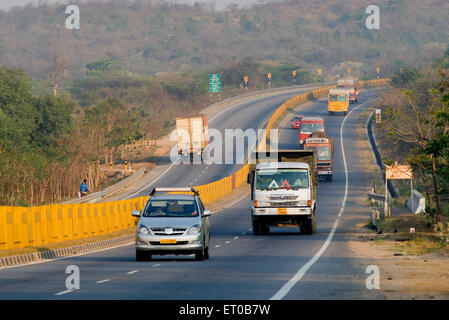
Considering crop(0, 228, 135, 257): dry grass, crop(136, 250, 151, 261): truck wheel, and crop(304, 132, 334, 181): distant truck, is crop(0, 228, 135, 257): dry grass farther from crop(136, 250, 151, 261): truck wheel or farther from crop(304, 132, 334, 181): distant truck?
crop(304, 132, 334, 181): distant truck

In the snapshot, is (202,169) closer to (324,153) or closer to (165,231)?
(324,153)

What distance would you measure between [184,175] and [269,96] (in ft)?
214

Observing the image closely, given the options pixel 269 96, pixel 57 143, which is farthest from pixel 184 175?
pixel 269 96

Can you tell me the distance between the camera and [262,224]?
111 ft

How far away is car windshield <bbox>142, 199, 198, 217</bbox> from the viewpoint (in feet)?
76.4

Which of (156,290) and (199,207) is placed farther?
(199,207)

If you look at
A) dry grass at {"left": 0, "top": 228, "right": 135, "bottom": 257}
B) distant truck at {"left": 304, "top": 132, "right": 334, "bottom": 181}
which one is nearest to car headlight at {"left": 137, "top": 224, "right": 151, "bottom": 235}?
dry grass at {"left": 0, "top": 228, "right": 135, "bottom": 257}

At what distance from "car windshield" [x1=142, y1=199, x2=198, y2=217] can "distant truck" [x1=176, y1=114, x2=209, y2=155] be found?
49770 millimetres

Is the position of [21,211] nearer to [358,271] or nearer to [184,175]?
[358,271]

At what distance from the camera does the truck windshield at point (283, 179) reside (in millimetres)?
32625

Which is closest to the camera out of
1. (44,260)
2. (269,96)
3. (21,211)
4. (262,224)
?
(44,260)

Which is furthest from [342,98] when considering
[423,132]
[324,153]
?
[423,132]

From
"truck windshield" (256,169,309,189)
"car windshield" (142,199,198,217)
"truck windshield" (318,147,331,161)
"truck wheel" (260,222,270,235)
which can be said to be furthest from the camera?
"truck windshield" (318,147,331,161)

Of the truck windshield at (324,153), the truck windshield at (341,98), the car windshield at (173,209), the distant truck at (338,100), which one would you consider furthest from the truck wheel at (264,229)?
the truck windshield at (341,98)
